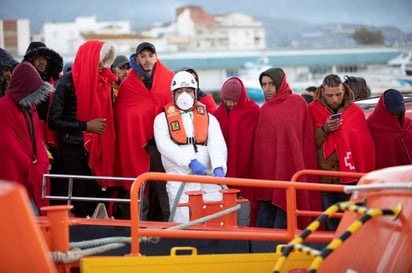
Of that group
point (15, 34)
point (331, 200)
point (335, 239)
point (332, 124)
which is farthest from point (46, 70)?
point (15, 34)

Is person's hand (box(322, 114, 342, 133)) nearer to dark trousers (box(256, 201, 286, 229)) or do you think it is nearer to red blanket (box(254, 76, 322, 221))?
red blanket (box(254, 76, 322, 221))

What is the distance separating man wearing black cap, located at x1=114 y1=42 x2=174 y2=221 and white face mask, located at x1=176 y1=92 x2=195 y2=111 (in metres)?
0.55

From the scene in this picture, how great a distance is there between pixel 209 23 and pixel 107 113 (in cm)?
15692

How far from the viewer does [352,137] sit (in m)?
10.2

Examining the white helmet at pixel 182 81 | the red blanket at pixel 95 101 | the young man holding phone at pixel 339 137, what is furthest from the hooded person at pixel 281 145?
the red blanket at pixel 95 101

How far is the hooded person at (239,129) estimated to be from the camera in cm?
1056

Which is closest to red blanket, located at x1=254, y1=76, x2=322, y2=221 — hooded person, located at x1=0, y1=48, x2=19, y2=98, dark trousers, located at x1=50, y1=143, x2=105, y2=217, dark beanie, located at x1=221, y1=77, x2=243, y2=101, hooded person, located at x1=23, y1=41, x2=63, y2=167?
dark beanie, located at x1=221, y1=77, x2=243, y2=101

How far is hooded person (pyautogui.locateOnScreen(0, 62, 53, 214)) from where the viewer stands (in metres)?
9.25

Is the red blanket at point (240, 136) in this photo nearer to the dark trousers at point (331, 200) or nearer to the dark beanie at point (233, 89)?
the dark beanie at point (233, 89)

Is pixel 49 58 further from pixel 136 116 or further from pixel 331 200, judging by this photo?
pixel 331 200

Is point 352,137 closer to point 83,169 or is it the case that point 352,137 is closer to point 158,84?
point 158,84

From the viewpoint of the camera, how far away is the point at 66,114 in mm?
10352

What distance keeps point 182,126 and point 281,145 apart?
3.30ft

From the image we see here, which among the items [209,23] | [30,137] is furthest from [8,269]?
[209,23]
